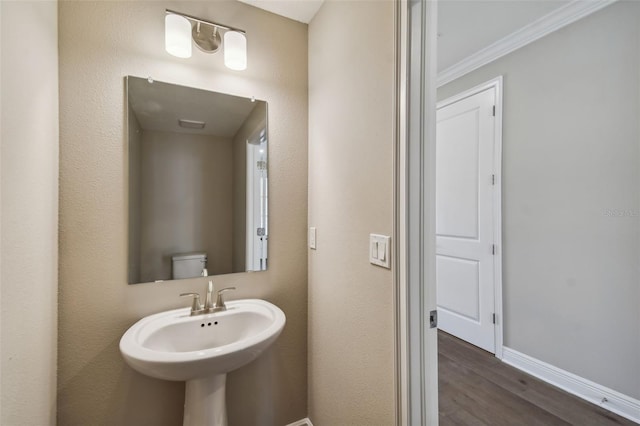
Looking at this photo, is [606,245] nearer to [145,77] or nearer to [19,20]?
[145,77]

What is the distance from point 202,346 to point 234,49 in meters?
1.42

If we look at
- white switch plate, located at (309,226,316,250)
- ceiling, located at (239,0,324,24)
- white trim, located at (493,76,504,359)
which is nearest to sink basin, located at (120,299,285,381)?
white switch plate, located at (309,226,316,250)

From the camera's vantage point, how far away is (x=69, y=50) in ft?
3.69

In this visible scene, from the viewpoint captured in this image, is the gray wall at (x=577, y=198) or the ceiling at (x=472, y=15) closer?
the ceiling at (x=472, y=15)

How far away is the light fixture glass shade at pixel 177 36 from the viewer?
1.22m

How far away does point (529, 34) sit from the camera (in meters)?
2.04

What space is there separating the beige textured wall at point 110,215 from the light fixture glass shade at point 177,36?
90 mm

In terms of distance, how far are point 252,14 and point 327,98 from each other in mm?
638

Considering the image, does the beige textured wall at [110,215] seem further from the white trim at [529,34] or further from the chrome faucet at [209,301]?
the white trim at [529,34]

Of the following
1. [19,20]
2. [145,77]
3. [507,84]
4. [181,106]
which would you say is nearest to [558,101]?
[507,84]

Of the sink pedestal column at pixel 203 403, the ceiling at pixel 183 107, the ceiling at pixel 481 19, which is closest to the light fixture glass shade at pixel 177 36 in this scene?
the ceiling at pixel 183 107

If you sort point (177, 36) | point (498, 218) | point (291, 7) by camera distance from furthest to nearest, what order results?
A: point (498, 218) → point (291, 7) → point (177, 36)

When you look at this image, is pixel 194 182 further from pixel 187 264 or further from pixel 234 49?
pixel 234 49

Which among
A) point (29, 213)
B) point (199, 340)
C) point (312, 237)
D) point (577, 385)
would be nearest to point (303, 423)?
point (199, 340)
